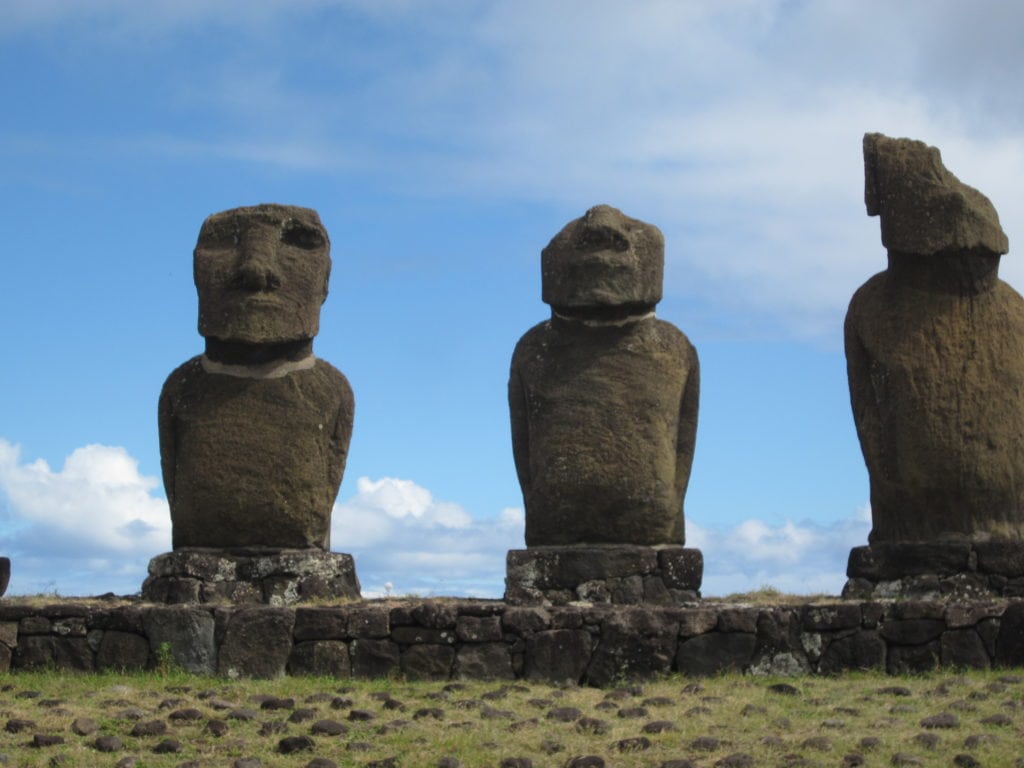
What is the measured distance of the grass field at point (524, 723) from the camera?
1062 centimetres

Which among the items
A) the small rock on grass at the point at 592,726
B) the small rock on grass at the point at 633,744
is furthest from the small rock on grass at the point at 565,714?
the small rock on grass at the point at 633,744

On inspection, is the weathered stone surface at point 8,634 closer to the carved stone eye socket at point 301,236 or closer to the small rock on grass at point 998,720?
the carved stone eye socket at point 301,236

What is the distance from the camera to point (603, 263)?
14.5 metres

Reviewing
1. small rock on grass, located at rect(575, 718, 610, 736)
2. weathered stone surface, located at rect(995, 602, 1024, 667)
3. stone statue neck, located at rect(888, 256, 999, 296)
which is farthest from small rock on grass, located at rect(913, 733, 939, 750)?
stone statue neck, located at rect(888, 256, 999, 296)

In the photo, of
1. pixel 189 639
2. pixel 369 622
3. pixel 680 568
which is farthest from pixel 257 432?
pixel 680 568

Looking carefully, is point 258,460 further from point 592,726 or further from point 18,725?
point 592,726

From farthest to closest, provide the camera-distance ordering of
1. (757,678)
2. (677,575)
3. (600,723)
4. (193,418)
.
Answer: (193,418), (677,575), (757,678), (600,723)

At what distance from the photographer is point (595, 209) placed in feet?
48.5

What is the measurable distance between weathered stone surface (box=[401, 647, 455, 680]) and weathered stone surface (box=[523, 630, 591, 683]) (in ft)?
1.81

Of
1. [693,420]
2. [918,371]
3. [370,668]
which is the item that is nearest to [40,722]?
[370,668]

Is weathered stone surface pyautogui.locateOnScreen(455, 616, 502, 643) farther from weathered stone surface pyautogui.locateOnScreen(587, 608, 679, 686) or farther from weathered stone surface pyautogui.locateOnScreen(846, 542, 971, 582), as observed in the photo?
weathered stone surface pyautogui.locateOnScreen(846, 542, 971, 582)

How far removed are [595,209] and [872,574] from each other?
137 inches

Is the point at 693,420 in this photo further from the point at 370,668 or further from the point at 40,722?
the point at 40,722

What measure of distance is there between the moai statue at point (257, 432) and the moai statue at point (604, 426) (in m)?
1.55
